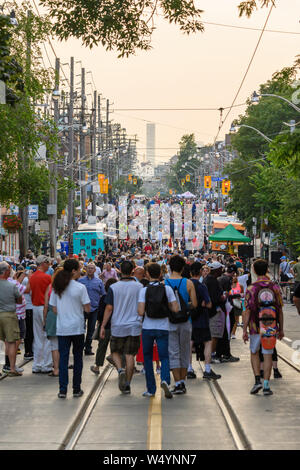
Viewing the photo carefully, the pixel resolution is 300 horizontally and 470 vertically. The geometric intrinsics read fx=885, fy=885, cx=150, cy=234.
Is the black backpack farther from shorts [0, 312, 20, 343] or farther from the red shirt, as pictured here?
the red shirt

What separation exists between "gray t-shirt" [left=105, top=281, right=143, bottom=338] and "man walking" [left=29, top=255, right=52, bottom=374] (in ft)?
8.06

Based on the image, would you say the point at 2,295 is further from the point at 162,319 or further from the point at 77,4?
the point at 77,4

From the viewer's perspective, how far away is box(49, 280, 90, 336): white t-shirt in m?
11.2

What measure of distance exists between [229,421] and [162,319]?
185 centimetres

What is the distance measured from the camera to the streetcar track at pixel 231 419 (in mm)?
8375

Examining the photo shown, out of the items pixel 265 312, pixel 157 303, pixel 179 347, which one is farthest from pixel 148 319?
pixel 265 312

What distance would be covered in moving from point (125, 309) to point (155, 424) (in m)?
2.43

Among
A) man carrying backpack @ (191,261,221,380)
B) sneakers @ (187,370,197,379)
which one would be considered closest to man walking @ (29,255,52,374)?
sneakers @ (187,370,197,379)

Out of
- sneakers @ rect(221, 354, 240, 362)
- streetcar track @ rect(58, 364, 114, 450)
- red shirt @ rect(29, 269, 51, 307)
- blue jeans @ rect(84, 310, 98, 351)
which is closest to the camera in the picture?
streetcar track @ rect(58, 364, 114, 450)

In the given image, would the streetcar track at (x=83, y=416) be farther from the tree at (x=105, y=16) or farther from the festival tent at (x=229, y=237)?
the festival tent at (x=229, y=237)

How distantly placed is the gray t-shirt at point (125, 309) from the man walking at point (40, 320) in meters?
2.46

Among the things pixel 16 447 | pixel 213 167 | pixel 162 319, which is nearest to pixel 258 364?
pixel 162 319

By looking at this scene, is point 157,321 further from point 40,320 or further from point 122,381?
point 40,320

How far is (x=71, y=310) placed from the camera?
11.2 meters
